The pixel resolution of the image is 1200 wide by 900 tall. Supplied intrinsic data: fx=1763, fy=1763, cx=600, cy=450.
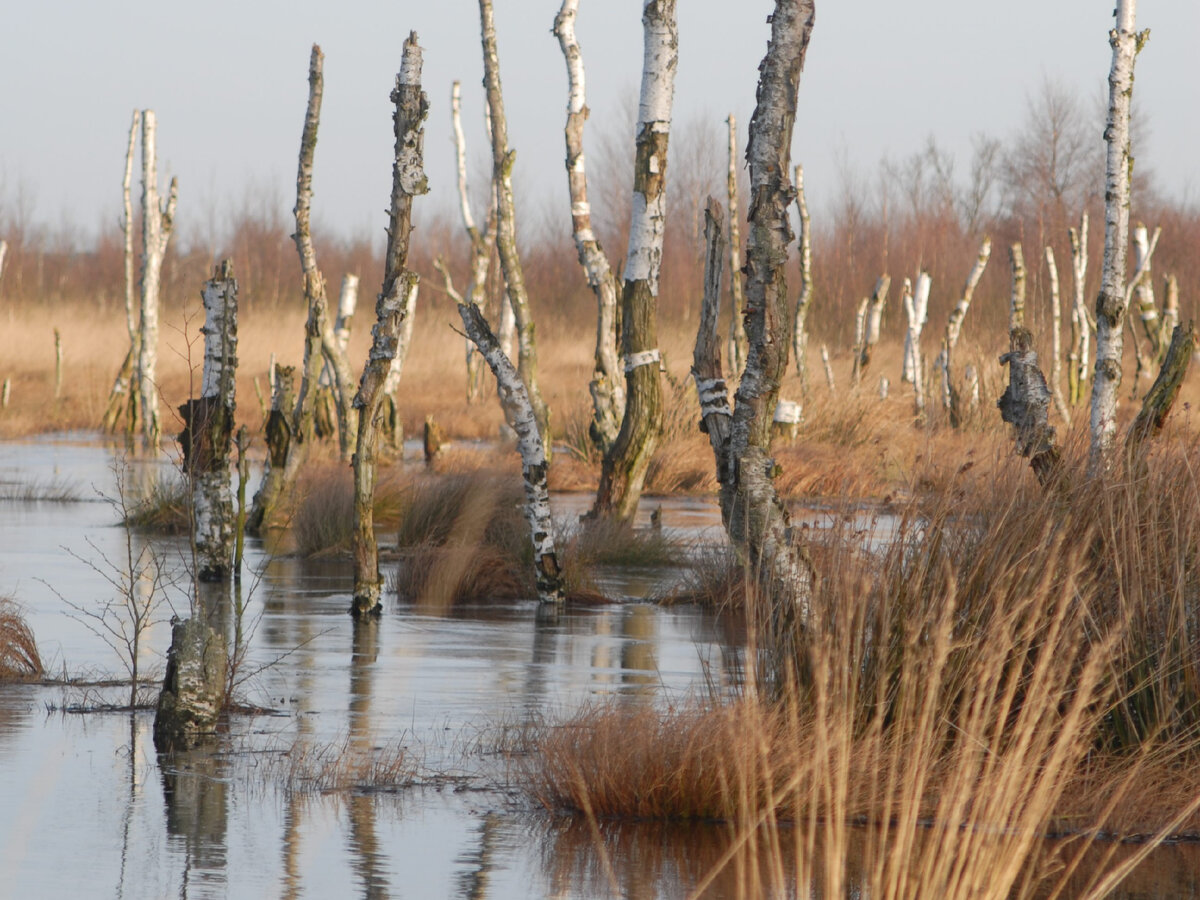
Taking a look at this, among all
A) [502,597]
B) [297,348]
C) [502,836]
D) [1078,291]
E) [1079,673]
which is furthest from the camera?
[297,348]

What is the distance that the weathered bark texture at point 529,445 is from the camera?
11.1 metres

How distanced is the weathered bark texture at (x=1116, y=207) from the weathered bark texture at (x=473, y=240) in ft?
32.5

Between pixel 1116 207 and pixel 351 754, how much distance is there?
8.47 meters

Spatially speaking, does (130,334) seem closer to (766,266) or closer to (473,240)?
(473,240)

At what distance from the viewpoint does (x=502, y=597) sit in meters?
13.2

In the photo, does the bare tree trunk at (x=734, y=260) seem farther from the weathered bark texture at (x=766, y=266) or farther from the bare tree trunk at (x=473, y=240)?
the weathered bark texture at (x=766, y=266)

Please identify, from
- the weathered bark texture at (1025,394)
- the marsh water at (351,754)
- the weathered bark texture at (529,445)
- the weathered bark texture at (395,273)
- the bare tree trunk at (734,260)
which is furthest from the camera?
the bare tree trunk at (734,260)

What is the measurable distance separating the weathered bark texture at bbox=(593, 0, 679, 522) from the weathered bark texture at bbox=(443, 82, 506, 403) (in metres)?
7.02

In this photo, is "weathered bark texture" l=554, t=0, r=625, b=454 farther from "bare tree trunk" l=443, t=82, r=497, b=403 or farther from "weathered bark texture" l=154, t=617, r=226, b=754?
"weathered bark texture" l=154, t=617, r=226, b=754

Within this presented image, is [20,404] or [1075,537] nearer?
[1075,537]

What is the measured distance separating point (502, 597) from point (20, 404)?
2687 centimetres

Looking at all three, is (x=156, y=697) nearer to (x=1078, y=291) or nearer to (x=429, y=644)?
(x=429, y=644)

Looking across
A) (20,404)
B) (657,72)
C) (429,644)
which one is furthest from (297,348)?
(429,644)

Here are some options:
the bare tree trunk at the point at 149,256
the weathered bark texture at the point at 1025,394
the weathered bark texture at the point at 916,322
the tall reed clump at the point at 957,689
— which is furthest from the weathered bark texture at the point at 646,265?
the weathered bark texture at the point at 916,322
